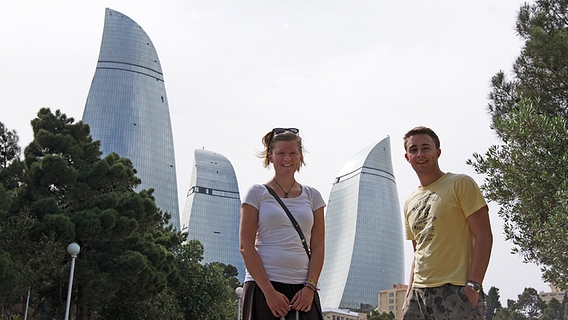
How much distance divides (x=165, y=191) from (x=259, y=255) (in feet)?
242

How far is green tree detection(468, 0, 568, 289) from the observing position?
803cm

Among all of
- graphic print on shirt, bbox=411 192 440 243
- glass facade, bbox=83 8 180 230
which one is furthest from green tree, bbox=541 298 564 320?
graphic print on shirt, bbox=411 192 440 243

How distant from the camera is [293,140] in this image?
4.15 meters

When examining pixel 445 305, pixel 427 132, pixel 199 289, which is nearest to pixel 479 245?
pixel 445 305

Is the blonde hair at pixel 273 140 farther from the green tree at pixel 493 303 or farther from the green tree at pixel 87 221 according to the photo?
the green tree at pixel 493 303

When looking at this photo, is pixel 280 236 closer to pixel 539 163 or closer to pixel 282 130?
pixel 282 130

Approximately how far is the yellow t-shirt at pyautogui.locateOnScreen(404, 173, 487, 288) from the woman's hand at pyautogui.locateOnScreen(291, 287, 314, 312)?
0.76 metres

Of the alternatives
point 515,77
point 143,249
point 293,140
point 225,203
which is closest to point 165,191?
point 225,203

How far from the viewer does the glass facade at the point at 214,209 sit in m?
96.1

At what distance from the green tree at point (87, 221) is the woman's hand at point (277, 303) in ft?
53.9

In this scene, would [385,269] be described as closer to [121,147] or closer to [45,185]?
[121,147]

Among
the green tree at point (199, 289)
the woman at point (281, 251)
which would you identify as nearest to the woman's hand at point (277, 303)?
the woman at point (281, 251)

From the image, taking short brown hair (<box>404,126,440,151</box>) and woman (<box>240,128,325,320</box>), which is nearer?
woman (<box>240,128,325,320</box>)

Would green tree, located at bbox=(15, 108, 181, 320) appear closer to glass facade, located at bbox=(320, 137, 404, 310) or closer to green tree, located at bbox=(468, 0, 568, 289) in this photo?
green tree, located at bbox=(468, 0, 568, 289)
